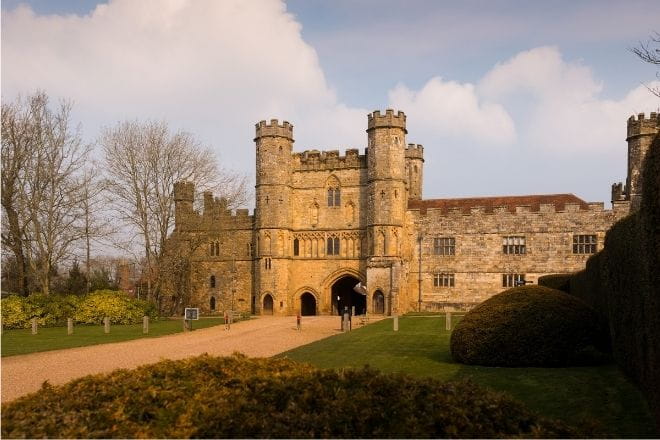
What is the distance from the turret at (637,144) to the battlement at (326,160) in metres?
16.8

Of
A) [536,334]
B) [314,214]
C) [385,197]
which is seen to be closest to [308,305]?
[314,214]

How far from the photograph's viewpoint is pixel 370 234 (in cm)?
3669

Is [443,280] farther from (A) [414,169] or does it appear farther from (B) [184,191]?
(B) [184,191]

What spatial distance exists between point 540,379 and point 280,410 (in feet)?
21.2

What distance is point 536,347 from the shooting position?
12195 mm

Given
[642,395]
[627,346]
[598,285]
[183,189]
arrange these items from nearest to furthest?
[642,395], [627,346], [598,285], [183,189]

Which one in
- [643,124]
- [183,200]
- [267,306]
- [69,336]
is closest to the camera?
[69,336]

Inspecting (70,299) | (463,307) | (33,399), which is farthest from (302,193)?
(33,399)

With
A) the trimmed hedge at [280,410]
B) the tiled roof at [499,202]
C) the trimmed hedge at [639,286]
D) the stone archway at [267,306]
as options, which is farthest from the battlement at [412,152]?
the trimmed hedge at [280,410]

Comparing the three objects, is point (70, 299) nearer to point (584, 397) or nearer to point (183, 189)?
point (183, 189)

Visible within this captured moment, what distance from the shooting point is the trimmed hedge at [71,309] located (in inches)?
1102

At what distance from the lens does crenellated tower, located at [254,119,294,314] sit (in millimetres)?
38062

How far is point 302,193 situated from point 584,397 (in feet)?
102

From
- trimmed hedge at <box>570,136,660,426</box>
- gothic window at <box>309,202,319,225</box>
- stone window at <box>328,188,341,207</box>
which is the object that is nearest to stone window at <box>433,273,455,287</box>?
stone window at <box>328,188,341,207</box>
